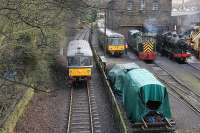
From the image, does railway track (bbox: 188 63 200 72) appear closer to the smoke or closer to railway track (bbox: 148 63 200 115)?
railway track (bbox: 148 63 200 115)

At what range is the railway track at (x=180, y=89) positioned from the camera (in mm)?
21280

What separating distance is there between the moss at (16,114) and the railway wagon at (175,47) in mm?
17746

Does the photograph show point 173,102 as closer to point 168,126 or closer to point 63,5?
point 168,126

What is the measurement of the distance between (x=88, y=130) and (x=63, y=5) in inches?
393

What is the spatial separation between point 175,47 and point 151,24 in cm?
1772

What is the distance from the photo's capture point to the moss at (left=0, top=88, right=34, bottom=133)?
15698 millimetres

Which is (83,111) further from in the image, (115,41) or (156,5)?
(156,5)

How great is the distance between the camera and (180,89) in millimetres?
25016

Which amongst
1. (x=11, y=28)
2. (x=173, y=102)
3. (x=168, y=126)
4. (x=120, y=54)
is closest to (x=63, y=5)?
(x=11, y=28)

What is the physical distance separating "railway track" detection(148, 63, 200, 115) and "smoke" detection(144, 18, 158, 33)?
1917cm

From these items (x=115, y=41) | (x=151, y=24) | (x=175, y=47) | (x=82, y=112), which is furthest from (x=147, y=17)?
(x=82, y=112)

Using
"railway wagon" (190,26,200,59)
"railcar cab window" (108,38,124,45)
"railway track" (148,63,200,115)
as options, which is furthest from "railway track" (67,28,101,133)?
"railway wagon" (190,26,200,59)

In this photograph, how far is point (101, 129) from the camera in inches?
687

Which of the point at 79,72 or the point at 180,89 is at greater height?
the point at 79,72
